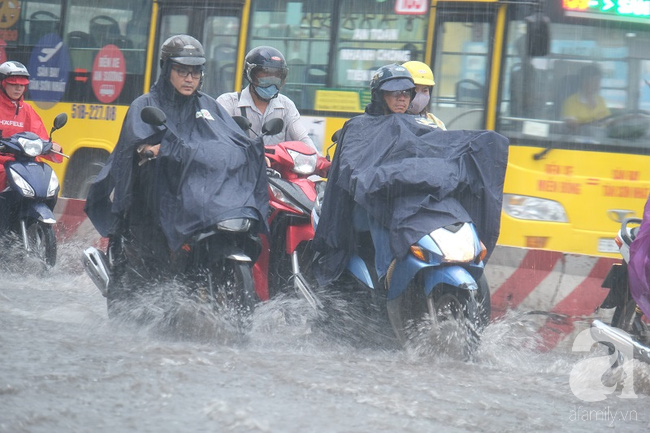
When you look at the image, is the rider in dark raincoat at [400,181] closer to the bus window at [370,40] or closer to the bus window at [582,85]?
the bus window at [582,85]

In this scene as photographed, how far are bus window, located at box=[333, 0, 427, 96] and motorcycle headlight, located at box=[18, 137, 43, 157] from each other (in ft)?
11.1

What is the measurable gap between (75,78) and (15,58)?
108 cm

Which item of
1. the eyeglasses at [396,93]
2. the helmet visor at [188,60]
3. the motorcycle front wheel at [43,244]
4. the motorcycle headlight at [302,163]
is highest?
the helmet visor at [188,60]

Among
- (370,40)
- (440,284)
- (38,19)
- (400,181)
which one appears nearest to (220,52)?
(370,40)

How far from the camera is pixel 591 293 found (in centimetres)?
714

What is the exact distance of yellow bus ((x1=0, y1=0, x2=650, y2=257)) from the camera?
9445mm

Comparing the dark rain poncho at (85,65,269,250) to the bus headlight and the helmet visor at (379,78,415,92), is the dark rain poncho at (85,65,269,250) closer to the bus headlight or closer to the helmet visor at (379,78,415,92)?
the helmet visor at (379,78,415,92)

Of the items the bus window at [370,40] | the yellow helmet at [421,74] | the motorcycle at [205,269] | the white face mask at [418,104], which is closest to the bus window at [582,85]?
the bus window at [370,40]

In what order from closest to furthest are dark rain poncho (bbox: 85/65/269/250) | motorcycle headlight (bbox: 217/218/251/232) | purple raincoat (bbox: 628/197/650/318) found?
1. purple raincoat (bbox: 628/197/650/318)
2. motorcycle headlight (bbox: 217/218/251/232)
3. dark rain poncho (bbox: 85/65/269/250)

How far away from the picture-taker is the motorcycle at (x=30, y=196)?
8.42 metres

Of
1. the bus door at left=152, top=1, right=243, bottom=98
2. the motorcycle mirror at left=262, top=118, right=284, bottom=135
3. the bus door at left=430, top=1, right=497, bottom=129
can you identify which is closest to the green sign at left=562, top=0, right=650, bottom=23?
the bus door at left=430, top=1, right=497, bottom=129

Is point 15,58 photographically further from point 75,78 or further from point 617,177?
point 617,177

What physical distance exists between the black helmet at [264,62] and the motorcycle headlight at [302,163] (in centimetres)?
78

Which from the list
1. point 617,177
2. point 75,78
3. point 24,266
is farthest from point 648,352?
point 75,78
